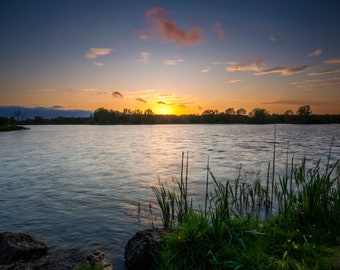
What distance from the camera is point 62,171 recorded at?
24.9 m

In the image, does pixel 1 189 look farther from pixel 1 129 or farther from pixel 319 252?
pixel 1 129

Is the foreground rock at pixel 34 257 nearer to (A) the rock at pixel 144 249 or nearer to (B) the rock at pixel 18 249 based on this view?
(B) the rock at pixel 18 249

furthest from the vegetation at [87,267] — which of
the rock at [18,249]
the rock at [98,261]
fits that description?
the rock at [18,249]

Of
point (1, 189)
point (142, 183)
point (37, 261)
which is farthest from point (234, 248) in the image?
point (1, 189)

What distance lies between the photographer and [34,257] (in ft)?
23.5

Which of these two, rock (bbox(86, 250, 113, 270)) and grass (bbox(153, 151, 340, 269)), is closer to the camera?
grass (bbox(153, 151, 340, 269))

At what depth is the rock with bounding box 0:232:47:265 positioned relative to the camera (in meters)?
6.86

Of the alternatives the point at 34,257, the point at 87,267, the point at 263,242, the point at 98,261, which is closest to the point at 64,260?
the point at 98,261

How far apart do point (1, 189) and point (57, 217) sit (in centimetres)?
860

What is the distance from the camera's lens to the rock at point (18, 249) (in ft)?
22.5

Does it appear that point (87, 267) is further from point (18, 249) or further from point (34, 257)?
point (18, 249)

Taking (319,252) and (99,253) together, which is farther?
(99,253)

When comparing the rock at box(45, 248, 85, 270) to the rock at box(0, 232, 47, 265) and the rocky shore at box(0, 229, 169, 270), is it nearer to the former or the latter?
the rocky shore at box(0, 229, 169, 270)

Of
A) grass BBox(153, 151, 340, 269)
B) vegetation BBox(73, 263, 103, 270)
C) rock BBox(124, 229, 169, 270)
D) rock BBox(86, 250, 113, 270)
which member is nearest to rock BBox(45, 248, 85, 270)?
rock BBox(86, 250, 113, 270)
